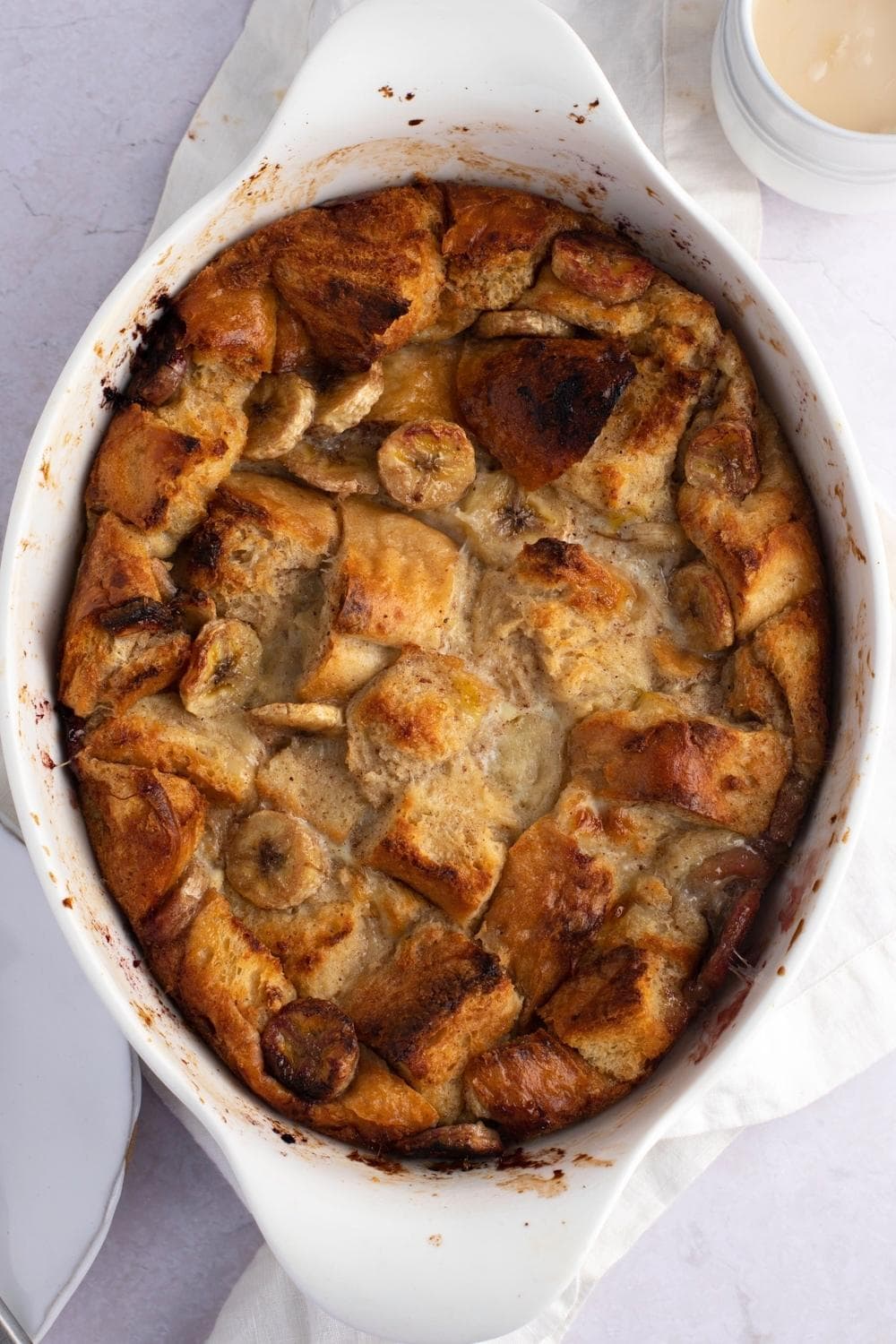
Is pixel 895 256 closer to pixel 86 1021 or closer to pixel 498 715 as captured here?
pixel 498 715

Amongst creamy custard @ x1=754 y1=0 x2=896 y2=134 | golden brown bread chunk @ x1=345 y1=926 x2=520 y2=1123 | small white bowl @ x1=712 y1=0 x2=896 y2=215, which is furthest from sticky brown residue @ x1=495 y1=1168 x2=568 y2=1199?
creamy custard @ x1=754 y1=0 x2=896 y2=134

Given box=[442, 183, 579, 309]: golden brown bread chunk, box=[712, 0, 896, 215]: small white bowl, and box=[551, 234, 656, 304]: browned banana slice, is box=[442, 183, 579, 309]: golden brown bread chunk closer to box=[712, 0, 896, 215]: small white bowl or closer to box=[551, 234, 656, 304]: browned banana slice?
box=[551, 234, 656, 304]: browned banana slice

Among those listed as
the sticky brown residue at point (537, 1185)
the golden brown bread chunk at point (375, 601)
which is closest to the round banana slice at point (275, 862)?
the golden brown bread chunk at point (375, 601)

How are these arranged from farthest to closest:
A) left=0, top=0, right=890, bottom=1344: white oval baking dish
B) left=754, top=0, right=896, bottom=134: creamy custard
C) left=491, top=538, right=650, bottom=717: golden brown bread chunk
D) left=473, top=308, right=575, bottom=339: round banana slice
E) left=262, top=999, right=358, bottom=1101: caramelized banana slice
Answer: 1. left=754, top=0, right=896, bottom=134: creamy custard
2. left=473, top=308, right=575, bottom=339: round banana slice
3. left=491, top=538, right=650, bottom=717: golden brown bread chunk
4. left=262, top=999, right=358, bottom=1101: caramelized banana slice
5. left=0, top=0, right=890, bottom=1344: white oval baking dish

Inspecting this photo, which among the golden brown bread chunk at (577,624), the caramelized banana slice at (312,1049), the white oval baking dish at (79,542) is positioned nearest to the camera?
the white oval baking dish at (79,542)

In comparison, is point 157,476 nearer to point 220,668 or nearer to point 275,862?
point 220,668

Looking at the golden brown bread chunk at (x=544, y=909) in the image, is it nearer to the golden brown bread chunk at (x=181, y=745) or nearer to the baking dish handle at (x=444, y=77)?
the golden brown bread chunk at (x=181, y=745)
